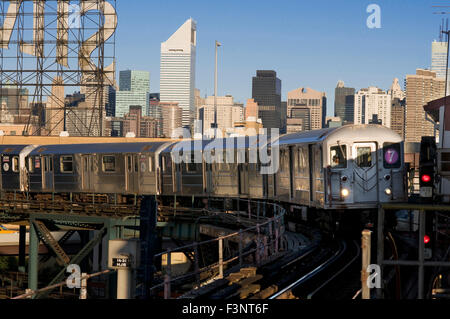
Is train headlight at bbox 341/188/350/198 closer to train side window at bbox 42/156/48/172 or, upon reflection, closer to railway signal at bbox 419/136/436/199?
railway signal at bbox 419/136/436/199

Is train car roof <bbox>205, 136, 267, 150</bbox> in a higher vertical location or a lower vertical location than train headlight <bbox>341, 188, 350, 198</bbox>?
higher

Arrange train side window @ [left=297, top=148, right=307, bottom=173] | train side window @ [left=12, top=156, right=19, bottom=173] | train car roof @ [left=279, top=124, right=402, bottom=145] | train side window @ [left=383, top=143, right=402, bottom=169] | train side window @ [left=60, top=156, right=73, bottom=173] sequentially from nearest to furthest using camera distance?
train car roof @ [left=279, top=124, right=402, bottom=145]
train side window @ [left=383, top=143, right=402, bottom=169]
train side window @ [left=297, top=148, right=307, bottom=173]
train side window @ [left=60, top=156, right=73, bottom=173]
train side window @ [left=12, top=156, right=19, bottom=173]

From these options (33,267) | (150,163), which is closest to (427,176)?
(150,163)

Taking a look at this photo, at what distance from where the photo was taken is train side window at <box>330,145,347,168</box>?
774 inches

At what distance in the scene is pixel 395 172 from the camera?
65.3ft

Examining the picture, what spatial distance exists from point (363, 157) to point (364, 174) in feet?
1.68

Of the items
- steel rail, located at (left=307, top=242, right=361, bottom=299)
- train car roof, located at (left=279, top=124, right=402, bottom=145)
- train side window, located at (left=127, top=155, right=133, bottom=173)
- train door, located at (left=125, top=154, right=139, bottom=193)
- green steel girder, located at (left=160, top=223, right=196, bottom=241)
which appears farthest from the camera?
train side window, located at (left=127, top=155, right=133, bottom=173)

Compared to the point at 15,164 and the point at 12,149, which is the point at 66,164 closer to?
the point at 15,164

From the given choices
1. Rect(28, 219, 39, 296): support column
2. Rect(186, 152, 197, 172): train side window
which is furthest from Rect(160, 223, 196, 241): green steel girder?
Rect(28, 219, 39, 296): support column

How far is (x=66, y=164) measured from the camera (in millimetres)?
35125

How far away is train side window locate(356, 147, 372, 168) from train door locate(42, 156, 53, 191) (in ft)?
68.3

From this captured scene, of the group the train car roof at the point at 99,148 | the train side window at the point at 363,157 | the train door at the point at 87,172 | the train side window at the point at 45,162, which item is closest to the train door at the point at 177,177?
the train car roof at the point at 99,148

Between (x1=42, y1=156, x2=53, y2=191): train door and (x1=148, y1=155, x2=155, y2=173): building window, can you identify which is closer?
(x1=148, y1=155, x2=155, y2=173): building window
